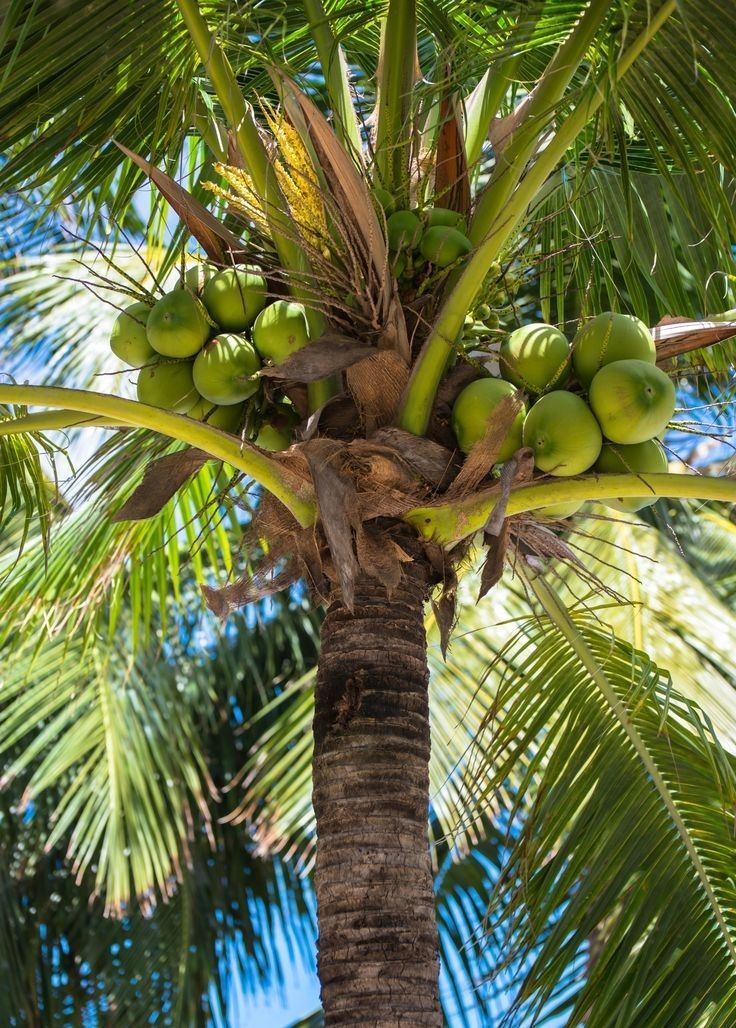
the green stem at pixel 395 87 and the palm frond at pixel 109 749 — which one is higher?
the palm frond at pixel 109 749

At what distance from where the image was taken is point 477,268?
2.22m

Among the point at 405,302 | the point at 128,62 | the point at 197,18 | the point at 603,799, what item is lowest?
the point at 603,799

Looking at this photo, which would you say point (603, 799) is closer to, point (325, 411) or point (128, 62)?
point (325, 411)

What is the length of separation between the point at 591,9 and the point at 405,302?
2.15 feet

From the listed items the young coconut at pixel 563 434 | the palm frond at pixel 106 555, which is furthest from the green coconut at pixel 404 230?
the palm frond at pixel 106 555

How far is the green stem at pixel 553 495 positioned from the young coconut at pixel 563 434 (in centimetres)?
5

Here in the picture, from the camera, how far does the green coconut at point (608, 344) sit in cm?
224

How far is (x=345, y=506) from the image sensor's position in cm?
222

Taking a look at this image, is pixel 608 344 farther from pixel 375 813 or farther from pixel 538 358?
pixel 375 813

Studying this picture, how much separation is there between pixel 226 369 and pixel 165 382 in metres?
0.17

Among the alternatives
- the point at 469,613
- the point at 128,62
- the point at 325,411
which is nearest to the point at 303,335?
the point at 325,411

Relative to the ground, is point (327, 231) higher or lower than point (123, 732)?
lower

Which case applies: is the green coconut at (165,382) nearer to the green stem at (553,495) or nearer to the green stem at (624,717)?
the green stem at (553,495)

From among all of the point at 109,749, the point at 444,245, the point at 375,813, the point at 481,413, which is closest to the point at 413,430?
the point at 481,413
